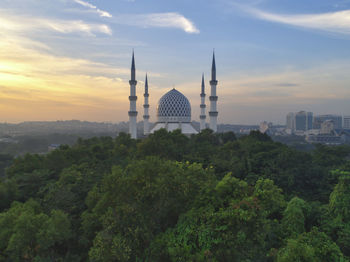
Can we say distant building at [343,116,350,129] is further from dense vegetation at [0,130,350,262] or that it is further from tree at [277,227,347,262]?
tree at [277,227,347,262]

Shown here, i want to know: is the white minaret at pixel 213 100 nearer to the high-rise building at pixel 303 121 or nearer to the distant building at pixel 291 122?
the high-rise building at pixel 303 121

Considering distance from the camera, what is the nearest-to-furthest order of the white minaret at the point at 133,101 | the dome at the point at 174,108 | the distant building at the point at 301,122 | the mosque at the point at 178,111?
the white minaret at the point at 133,101 < the mosque at the point at 178,111 < the dome at the point at 174,108 < the distant building at the point at 301,122

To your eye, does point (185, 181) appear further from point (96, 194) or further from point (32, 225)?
point (32, 225)

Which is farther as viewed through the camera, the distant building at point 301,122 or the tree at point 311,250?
the distant building at point 301,122

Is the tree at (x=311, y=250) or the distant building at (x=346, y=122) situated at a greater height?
the distant building at (x=346, y=122)

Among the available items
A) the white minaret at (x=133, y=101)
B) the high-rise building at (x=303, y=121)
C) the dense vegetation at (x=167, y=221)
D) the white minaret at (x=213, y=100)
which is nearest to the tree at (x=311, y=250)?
the dense vegetation at (x=167, y=221)

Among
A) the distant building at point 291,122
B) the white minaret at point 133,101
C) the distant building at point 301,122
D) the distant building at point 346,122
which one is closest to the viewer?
the white minaret at point 133,101

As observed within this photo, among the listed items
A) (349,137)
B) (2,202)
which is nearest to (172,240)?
(2,202)

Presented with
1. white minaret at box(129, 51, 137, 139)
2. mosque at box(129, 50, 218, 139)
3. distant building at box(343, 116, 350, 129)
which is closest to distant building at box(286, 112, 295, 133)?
distant building at box(343, 116, 350, 129)
